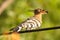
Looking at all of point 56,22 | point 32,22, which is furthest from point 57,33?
point 32,22

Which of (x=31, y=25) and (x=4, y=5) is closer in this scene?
(x=31, y=25)

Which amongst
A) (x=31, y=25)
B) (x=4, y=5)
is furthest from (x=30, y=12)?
(x=31, y=25)

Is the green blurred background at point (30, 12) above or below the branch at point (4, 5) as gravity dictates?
below

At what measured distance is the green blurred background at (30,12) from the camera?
10.7 ft

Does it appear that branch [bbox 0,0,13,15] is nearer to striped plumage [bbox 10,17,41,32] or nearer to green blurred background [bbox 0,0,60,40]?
green blurred background [bbox 0,0,60,40]

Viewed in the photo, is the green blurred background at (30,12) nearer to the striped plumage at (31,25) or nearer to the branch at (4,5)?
the branch at (4,5)

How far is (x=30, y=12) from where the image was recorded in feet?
10.5

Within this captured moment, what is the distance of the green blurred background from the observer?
3262 millimetres

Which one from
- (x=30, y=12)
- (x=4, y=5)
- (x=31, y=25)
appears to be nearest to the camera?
(x=31, y=25)

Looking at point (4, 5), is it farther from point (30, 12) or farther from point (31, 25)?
point (31, 25)

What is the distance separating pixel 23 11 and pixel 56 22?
291mm

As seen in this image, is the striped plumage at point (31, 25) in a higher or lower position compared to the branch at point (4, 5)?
lower

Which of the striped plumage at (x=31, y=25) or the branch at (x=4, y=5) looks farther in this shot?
the branch at (x=4, y=5)

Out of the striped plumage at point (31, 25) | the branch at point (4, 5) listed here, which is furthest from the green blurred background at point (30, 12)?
the striped plumage at point (31, 25)
